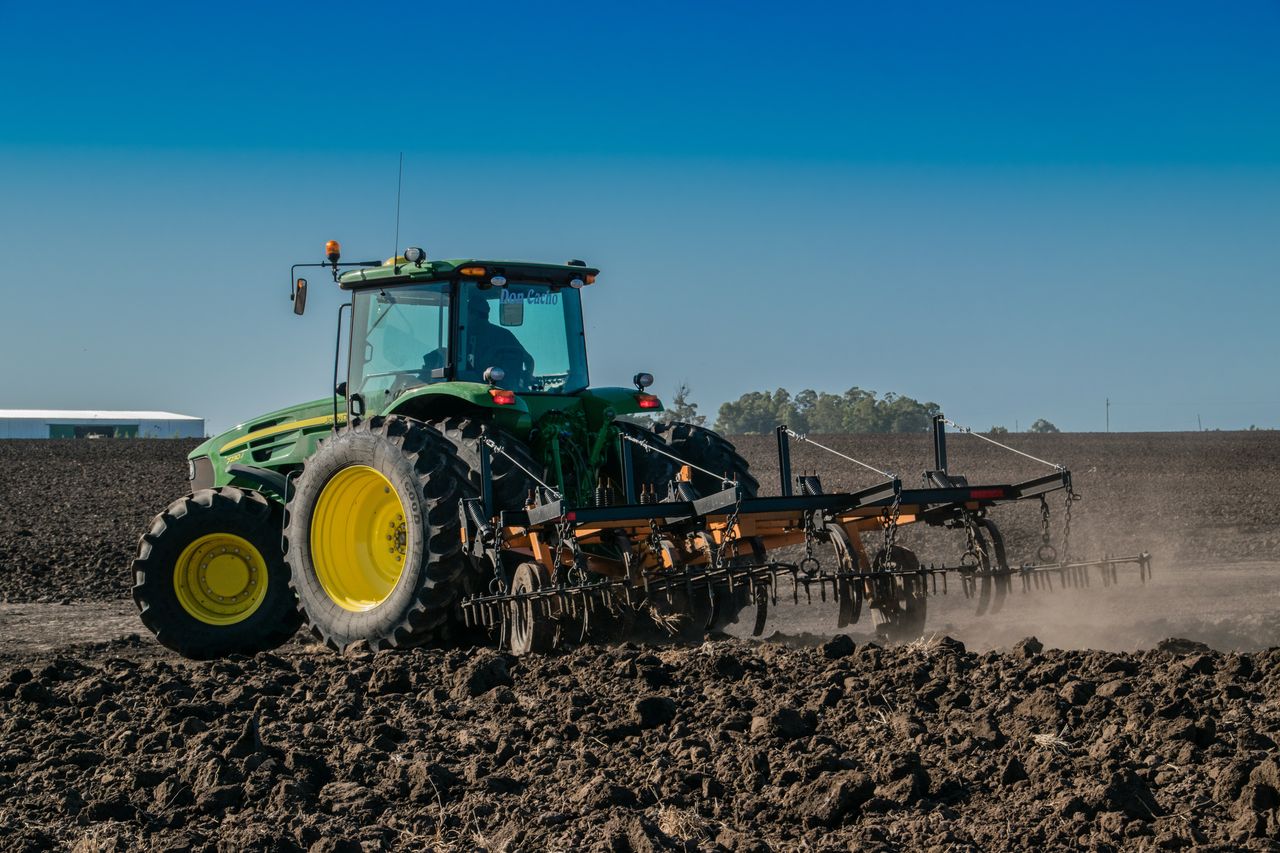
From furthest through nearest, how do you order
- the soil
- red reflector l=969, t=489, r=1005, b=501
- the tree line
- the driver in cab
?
the tree line < the driver in cab < red reflector l=969, t=489, r=1005, b=501 < the soil

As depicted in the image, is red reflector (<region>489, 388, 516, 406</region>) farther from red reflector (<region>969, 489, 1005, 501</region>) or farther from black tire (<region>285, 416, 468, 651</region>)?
red reflector (<region>969, 489, 1005, 501</region>)

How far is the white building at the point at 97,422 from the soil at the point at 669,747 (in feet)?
231

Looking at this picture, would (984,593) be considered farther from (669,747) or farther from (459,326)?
(669,747)

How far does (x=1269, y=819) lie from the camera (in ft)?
13.1

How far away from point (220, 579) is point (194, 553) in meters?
0.26

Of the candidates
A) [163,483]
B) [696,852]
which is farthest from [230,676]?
[163,483]

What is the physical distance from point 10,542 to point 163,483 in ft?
28.0

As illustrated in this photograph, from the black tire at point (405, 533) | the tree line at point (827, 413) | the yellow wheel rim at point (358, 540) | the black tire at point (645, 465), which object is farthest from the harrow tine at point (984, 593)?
the tree line at point (827, 413)

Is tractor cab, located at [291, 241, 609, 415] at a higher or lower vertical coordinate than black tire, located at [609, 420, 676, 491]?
higher

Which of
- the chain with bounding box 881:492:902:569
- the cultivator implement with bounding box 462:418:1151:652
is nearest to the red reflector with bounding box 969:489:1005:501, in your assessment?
the cultivator implement with bounding box 462:418:1151:652

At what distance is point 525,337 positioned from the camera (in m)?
8.83

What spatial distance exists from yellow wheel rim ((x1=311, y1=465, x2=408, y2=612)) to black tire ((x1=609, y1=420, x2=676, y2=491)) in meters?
1.45

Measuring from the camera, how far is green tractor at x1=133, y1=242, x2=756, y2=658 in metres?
7.63

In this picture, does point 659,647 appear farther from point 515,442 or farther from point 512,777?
point 512,777
